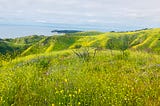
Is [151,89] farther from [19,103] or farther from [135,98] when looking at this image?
[19,103]

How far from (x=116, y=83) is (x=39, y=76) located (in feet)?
6.26

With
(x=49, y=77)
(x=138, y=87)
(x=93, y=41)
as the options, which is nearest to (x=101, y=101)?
(x=138, y=87)

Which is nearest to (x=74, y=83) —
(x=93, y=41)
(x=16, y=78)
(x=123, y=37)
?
(x=16, y=78)

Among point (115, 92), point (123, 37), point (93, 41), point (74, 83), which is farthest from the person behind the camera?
point (123, 37)

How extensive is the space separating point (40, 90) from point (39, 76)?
110 cm

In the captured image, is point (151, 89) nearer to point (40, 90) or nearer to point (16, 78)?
point (40, 90)

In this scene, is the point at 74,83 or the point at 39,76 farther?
the point at 39,76

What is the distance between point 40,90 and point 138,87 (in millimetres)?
2091

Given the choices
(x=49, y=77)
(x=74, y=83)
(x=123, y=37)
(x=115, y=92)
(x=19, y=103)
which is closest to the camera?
(x=19, y=103)

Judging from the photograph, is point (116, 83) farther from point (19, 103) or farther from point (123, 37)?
point (123, 37)

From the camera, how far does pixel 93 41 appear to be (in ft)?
295

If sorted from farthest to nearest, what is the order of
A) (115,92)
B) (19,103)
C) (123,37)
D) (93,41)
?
(123,37)
(93,41)
(115,92)
(19,103)

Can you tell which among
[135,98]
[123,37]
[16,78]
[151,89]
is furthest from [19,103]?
[123,37]

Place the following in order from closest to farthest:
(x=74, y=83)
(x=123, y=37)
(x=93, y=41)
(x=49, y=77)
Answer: (x=74, y=83)
(x=49, y=77)
(x=93, y=41)
(x=123, y=37)
